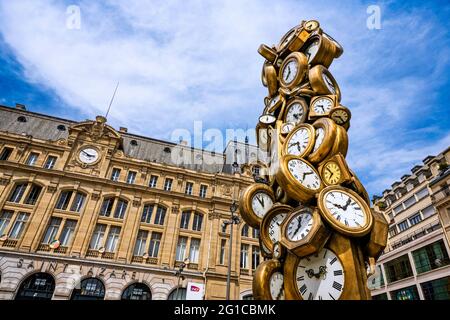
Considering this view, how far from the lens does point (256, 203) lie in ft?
21.6

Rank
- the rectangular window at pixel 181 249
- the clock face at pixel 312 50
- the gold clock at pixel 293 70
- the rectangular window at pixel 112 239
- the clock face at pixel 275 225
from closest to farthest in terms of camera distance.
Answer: the clock face at pixel 275 225, the gold clock at pixel 293 70, the clock face at pixel 312 50, the rectangular window at pixel 112 239, the rectangular window at pixel 181 249

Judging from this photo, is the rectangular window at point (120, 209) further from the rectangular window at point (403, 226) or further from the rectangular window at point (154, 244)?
the rectangular window at point (403, 226)

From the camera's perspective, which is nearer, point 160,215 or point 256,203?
point 256,203

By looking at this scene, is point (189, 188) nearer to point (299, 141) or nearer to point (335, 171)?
point (299, 141)

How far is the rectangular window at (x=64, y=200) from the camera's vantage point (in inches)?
915

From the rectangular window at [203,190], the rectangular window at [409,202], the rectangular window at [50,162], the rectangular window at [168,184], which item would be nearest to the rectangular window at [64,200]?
the rectangular window at [50,162]

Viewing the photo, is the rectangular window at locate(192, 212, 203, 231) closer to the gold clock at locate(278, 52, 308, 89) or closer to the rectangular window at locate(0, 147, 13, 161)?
the rectangular window at locate(0, 147, 13, 161)

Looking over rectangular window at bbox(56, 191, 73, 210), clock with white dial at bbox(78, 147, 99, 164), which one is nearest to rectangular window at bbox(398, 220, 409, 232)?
clock with white dial at bbox(78, 147, 99, 164)

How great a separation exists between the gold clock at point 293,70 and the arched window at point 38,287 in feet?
74.4

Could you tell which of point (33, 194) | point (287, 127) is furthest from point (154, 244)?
point (287, 127)

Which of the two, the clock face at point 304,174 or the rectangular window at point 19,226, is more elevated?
the rectangular window at point 19,226

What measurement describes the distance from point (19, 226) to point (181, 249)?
45.7ft

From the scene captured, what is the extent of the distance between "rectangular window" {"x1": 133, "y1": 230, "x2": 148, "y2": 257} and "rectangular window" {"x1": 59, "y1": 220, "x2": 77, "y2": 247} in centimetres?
545

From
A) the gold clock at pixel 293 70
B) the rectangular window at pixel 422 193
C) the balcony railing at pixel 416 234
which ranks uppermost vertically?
the rectangular window at pixel 422 193
